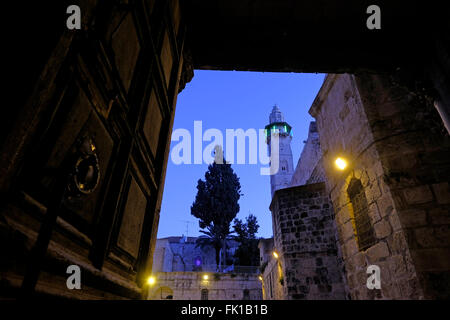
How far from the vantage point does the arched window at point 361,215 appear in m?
5.45

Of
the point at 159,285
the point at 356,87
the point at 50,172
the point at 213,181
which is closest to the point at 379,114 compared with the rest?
the point at 356,87

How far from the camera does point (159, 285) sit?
26.1 m

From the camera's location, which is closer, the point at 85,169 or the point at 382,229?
the point at 85,169

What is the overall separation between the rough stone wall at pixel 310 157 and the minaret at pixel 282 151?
1593cm

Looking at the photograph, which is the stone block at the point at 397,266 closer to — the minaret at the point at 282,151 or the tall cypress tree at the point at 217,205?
the tall cypress tree at the point at 217,205

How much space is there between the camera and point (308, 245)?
9.42 meters

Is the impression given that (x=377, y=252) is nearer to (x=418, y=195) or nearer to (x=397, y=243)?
(x=397, y=243)

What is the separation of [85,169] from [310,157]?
1844 centimetres

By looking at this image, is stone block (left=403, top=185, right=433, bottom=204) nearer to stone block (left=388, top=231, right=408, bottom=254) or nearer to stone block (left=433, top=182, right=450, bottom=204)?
stone block (left=433, top=182, right=450, bottom=204)

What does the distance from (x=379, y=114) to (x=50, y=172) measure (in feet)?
20.1

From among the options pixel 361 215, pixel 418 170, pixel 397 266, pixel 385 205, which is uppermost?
Answer: pixel 418 170

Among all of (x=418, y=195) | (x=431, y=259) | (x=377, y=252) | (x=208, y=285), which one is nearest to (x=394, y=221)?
(x=418, y=195)
